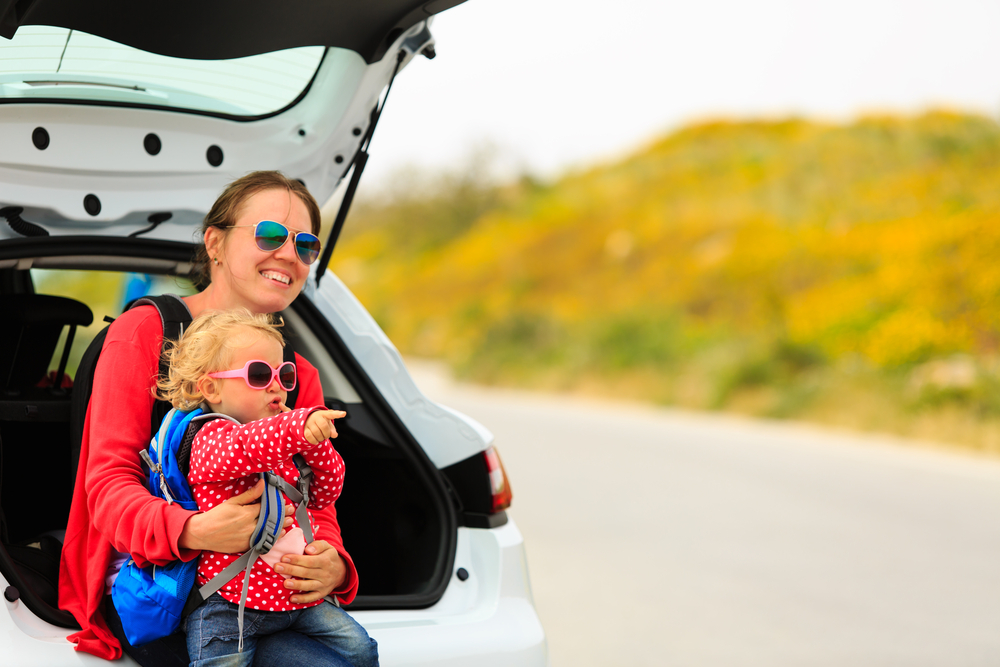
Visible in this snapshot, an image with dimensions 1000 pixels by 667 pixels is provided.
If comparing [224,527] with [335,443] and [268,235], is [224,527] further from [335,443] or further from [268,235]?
[335,443]

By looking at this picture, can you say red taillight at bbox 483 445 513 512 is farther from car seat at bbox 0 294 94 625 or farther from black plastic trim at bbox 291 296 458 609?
car seat at bbox 0 294 94 625

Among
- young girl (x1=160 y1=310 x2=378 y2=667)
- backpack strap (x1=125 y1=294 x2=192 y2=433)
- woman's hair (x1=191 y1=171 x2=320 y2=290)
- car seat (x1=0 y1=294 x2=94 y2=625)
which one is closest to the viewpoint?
young girl (x1=160 y1=310 x2=378 y2=667)

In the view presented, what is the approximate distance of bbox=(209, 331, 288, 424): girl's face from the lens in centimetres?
193

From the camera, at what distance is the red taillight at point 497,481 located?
2.71 meters

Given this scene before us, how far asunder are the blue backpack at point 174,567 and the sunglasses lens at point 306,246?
1.50ft

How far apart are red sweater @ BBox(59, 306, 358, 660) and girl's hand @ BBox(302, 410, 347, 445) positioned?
339mm

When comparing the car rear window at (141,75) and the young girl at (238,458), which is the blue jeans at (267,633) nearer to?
the young girl at (238,458)

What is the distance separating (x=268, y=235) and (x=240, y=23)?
0.64 m

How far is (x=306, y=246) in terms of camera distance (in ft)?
7.35

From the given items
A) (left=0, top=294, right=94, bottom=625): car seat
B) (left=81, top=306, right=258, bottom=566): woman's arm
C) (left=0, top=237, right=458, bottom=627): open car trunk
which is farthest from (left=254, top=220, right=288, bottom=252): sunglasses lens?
(left=0, top=294, right=94, bottom=625): car seat

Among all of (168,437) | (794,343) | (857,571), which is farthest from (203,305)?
(794,343)

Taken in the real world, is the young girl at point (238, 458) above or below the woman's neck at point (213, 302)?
below

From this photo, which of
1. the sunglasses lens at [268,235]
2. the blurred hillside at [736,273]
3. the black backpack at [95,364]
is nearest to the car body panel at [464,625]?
the black backpack at [95,364]

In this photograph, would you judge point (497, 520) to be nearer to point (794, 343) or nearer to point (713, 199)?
point (794, 343)
